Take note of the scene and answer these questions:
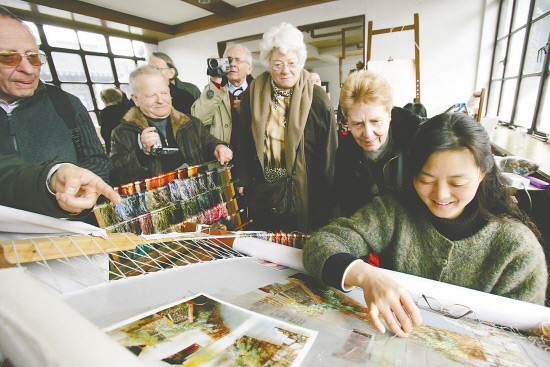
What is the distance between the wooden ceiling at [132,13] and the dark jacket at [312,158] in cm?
406

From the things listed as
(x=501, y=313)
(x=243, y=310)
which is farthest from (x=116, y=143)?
(x=501, y=313)

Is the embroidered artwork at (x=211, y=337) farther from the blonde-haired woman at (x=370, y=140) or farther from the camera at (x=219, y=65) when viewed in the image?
the camera at (x=219, y=65)

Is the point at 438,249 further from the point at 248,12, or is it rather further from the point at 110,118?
the point at 248,12

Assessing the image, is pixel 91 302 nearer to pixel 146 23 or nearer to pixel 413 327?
pixel 413 327

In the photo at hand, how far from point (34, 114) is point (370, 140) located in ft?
4.63

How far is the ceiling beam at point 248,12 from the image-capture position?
16.2 feet

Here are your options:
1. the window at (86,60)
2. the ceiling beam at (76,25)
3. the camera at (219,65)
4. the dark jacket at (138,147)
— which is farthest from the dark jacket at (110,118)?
the ceiling beam at (76,25)

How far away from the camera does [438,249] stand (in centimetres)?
84

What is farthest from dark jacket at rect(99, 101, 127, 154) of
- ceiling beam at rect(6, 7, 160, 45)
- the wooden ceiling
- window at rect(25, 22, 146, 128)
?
ceiling beam at rect(6, 7, 160, 45)

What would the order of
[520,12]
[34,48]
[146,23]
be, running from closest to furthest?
[34,48] < [520,12] < [146,23]

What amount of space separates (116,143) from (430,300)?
153cm

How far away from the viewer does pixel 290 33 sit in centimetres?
159

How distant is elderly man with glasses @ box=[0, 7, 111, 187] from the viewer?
37.4 inches

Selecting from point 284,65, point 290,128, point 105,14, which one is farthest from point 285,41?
point 105,14
